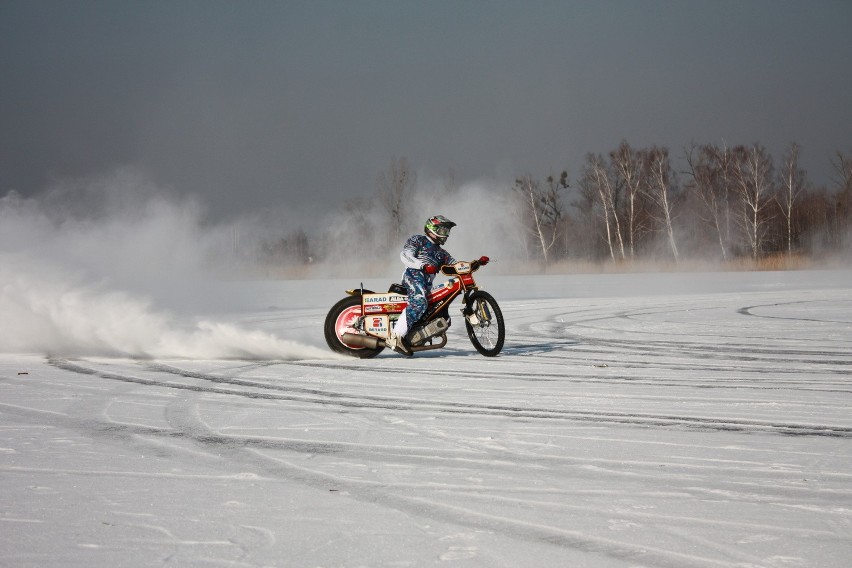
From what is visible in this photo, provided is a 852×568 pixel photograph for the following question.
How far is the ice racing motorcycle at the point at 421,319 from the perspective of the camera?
12.9 metres

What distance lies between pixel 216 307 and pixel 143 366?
14.8 meters

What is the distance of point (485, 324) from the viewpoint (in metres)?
13.1

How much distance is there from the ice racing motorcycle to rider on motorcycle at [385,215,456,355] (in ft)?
0.32

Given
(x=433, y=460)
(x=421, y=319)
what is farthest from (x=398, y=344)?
(x=433, y=460)

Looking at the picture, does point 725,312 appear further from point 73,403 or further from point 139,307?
point 73,403

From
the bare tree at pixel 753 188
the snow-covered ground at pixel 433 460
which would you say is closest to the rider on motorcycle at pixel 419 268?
the snow-covered ground at pixel 433 460

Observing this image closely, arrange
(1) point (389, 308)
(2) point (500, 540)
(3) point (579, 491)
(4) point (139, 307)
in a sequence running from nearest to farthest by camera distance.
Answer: (2) point (500, 540) → (3) point (579, 491) → (1) point (389, 308) → (4) point (139, 307)

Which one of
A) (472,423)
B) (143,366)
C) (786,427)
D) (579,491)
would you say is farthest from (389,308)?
(579,491)

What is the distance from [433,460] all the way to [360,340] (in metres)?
7.14

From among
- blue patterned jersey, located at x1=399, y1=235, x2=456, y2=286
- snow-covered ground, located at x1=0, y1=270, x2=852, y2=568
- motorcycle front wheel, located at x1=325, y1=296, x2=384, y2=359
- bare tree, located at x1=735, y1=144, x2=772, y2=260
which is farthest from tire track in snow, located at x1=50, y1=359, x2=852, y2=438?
bare tree, located at x1=735, y1=144, x2=772, y2=260

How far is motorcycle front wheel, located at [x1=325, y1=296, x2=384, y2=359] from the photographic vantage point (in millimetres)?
13438

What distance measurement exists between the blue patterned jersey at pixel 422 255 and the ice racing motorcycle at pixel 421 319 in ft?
0.81

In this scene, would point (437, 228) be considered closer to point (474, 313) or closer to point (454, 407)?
point (474, 313)

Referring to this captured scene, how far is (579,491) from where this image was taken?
5352 millimetres
